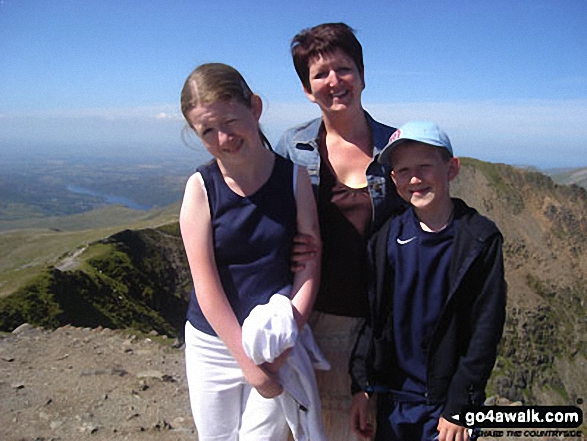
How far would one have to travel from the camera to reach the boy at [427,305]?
414 cm

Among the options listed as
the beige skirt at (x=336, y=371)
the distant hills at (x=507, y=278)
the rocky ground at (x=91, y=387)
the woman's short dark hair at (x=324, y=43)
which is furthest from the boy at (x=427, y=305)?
the distant hills at (x=507, y=278)

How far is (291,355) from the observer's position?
4.39 meters

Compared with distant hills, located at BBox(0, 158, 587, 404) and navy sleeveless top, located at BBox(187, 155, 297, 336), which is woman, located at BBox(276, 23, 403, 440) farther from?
distant hills, located at BBox(0, 158, 587, 404)

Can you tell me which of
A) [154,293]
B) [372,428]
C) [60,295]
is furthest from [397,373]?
[154,293]

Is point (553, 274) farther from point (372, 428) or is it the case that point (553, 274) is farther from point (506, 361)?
point (372, 428)

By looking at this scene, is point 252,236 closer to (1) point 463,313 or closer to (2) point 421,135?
(2) point 421,135

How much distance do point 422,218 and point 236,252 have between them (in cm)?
176

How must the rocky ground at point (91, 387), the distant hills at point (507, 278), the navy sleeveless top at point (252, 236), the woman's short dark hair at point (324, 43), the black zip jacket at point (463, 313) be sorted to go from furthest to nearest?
the distant hills at point (507, 278) < the rocky ground at point (91, 387) < the woman's short dark hair at point (324, 43) < the navy sleeveless top at point (252, 236) < the black zip jacket at point (463, 313)

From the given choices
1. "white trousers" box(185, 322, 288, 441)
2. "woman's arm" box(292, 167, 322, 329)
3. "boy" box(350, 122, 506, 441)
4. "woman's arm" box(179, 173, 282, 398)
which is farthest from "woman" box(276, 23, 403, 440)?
"woman's arm" box(179, 173, 282, 398)

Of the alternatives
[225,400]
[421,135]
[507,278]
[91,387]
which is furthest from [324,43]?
[507,278]

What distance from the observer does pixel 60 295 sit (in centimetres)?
3484

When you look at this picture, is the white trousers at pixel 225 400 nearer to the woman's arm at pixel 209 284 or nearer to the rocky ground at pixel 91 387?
the woman's arm at pixel 209 284

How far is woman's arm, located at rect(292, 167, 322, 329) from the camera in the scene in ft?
14.8

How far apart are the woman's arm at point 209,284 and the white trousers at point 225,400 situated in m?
0.20
